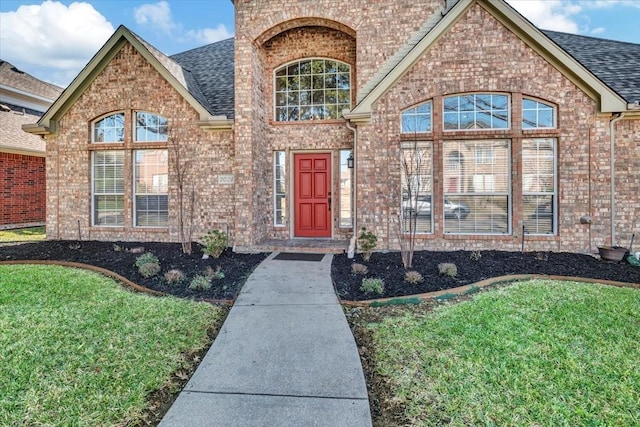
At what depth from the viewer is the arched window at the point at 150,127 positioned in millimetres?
9031

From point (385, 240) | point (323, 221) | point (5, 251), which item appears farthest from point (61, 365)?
point (5, 251)

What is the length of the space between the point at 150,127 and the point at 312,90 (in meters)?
4.42

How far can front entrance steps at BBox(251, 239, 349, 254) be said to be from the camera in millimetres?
7941

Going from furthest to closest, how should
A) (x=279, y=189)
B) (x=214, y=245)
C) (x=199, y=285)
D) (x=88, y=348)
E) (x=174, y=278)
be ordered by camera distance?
(x=279, y=189), (x=214, y=245), (x=174, y=278), (x=199, y=285), (x=88, y=348)

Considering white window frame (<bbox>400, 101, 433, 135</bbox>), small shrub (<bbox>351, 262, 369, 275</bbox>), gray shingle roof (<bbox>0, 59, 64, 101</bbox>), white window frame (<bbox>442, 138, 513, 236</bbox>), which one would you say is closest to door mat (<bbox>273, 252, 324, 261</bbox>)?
small shrub (<bbox>351, 262, 369, 275</bbox>)

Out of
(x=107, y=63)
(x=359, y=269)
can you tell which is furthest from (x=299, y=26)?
(x=359, y=269)

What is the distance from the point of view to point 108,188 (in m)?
9.41

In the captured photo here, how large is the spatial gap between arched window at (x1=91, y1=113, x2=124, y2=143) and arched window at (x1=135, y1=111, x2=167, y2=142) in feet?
1.65

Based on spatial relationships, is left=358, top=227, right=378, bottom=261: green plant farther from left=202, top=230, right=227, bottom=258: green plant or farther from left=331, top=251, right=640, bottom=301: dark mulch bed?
left=202, top=230, right=227, bottom=258: green plant

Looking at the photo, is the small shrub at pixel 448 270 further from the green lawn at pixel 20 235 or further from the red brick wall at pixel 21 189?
the red brick wall at pixel 21 189

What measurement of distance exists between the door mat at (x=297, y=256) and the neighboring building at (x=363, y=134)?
97cm

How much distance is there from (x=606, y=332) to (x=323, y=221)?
6.36 meters

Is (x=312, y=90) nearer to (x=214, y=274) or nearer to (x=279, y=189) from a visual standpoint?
(x=279, y=189)

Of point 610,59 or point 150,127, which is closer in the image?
point 610,59
